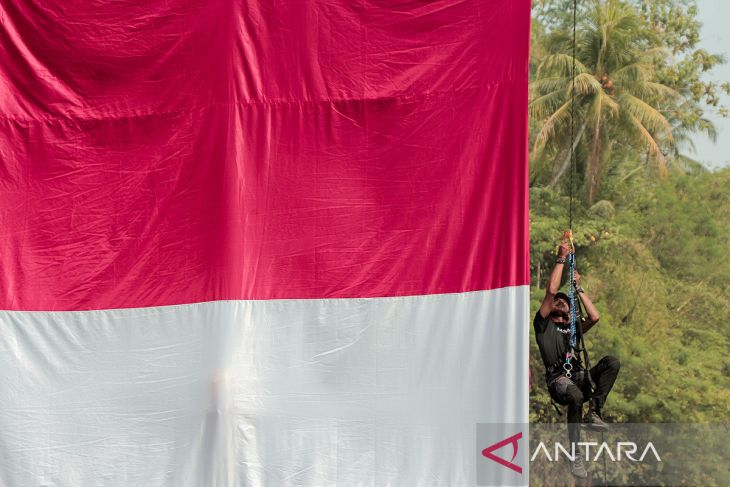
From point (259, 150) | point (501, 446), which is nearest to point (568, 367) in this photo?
point (501, 446)

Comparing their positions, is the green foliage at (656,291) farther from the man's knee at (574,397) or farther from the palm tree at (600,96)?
the man's knee at (574,397)

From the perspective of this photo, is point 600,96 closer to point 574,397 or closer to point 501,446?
point 574,397

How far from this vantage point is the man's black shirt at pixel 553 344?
457 cm

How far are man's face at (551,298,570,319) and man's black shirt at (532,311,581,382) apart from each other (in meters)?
0.04

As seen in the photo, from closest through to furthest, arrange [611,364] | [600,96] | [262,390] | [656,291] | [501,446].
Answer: [501,446] < [262,390] < [611,364] < [656,291] < [600,96]

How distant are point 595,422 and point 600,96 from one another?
9.99m

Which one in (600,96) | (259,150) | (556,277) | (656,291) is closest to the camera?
(259,150)

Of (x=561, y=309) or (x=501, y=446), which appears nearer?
(x=501, y=446)

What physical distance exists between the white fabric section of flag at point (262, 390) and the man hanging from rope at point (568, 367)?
18.1 inches

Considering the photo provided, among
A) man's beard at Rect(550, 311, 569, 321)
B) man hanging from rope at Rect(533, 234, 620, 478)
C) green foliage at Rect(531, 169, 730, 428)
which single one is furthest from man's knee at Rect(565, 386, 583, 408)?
green foliage at Rect(531, 169, 730, 428)

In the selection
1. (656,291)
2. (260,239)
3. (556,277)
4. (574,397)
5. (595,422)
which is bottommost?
(656,291)

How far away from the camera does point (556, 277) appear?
177 inches

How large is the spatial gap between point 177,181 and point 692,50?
12.2m

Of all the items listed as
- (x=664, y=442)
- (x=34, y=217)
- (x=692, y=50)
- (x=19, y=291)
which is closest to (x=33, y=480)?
(x=19, y=291)
